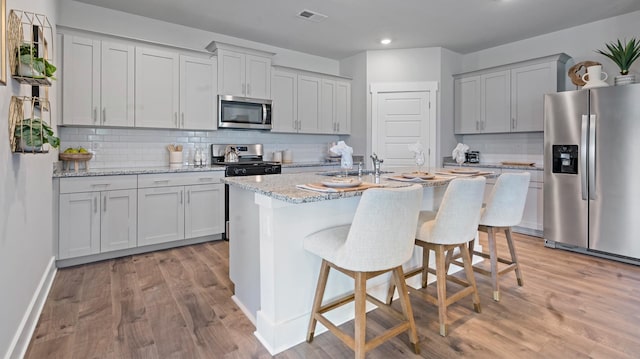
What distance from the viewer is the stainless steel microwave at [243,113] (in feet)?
13.7

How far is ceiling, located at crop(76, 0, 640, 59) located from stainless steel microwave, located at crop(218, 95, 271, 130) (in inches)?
35.2

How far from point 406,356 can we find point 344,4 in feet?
10.8

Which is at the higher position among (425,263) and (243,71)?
(243,71)

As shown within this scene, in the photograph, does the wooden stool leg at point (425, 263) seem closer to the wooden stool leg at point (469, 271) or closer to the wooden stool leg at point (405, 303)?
the wooden stool leg at point (469, 271)

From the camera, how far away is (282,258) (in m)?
1.86

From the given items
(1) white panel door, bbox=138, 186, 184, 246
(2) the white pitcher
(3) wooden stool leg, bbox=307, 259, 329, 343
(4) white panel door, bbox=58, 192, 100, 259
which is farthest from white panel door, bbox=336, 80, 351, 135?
(3) wooden stool leg, bbox=307, 259, 329, 343

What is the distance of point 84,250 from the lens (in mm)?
3168

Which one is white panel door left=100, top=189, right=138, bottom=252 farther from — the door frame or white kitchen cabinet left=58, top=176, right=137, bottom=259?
the door frame

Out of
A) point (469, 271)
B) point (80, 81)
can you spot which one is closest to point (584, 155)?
point (469, 271)

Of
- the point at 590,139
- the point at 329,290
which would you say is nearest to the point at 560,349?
the point at 329,290

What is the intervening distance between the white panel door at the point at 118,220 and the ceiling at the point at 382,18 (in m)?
2.02

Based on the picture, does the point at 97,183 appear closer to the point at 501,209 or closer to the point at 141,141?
the point at 141,141

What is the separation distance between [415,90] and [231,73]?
2.66 meters

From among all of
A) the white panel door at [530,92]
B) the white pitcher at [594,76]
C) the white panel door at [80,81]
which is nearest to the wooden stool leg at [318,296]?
the white panel door at [80,81]
